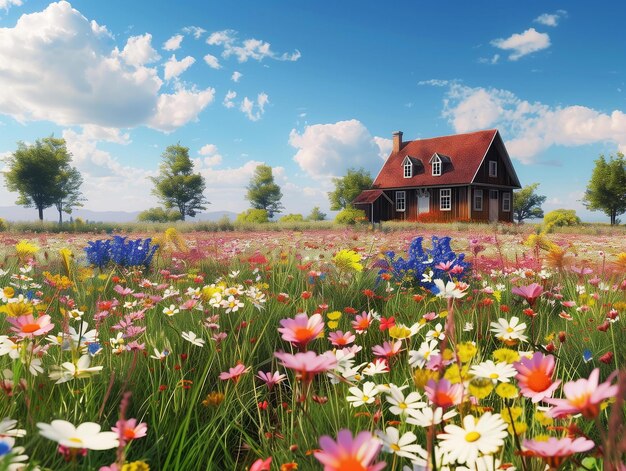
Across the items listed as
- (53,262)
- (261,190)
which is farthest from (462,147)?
(53,262)

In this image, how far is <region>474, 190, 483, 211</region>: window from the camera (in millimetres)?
33312

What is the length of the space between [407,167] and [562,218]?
44.9ft

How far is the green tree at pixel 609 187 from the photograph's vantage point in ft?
152

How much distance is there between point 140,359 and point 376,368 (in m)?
1.27

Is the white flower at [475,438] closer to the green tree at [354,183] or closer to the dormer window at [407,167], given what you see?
the dormer window at [407,167]

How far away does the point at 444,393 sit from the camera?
973 millimetres

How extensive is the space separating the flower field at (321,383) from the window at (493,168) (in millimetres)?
31647

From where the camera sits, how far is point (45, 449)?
139 cm

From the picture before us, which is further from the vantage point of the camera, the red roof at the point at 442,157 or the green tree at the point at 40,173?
the green tree at the point at 40,173

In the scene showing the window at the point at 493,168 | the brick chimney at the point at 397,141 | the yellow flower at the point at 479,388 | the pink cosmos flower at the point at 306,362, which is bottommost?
the yellow flower at the point at 479,388

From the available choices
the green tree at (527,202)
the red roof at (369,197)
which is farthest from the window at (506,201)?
the green tree at (527,202)

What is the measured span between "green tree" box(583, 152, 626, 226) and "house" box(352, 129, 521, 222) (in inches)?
640

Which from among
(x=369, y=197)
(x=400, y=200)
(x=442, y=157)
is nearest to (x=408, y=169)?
(x=400, y=200)

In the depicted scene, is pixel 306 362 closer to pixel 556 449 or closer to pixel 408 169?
pixel 556 449
